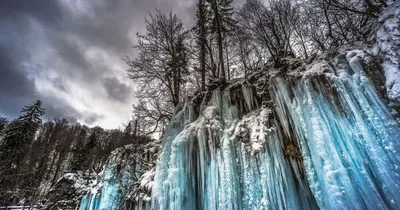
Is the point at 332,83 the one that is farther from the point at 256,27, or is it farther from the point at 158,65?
the point at 158,65

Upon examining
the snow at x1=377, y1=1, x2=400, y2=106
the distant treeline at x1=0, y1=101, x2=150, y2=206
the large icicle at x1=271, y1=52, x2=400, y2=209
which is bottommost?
the large icicle at x1=271, y1=52, x2=400, y2=209

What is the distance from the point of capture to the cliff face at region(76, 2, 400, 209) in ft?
8.80

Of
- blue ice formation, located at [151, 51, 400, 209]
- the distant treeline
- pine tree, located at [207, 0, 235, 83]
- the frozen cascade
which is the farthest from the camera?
the distant treeline

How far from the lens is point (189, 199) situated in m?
4.44

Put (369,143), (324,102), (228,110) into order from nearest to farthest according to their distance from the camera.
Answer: (369,143)
(324,102)
(228,110)

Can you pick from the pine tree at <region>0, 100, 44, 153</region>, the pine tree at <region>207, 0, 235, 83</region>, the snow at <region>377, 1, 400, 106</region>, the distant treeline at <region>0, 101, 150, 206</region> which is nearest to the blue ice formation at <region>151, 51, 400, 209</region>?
the snow at <region>377, 1, 400, 106</region>

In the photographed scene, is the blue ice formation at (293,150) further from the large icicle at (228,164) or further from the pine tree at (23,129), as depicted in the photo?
the pine tree at (23,129)

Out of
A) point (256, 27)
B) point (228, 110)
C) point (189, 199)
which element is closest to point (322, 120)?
point (228, 110)

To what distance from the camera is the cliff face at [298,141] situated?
106 inches

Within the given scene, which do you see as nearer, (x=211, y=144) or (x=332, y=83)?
(x=332, y=83)

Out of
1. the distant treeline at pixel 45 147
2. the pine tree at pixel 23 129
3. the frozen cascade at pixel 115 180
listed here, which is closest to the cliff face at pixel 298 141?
the frozen cascade at pixel 115 180

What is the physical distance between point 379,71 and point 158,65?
908 centimetres

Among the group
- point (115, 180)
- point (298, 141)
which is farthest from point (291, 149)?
point (115, 180)

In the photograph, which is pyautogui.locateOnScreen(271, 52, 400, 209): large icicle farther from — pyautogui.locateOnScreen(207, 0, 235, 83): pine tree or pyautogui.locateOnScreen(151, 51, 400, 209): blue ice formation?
pyautogui.locateOnScreen(207, 0, 235, 83): pine tree
